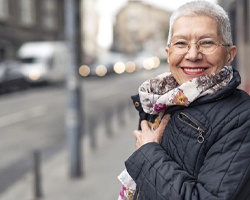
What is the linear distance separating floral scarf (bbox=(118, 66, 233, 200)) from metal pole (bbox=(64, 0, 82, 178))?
5.38 m

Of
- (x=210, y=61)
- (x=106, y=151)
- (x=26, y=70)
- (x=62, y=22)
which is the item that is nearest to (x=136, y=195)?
(x=210, y=61)

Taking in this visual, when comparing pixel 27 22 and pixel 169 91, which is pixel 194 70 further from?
pixel 27 22

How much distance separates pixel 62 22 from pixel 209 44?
5260 centimetres

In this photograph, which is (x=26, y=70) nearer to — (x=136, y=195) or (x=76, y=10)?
Answer: (x=76, y=10)

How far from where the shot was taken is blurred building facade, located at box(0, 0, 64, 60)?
121 ft

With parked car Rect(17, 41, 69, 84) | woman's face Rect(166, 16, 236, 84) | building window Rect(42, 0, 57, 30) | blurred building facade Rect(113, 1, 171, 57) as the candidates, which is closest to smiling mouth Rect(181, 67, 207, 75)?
woman's face Rect(166, 16, 236, 84)

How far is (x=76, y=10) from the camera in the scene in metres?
7.05

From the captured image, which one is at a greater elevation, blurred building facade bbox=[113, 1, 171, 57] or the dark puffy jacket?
blurred building facade bbox=[113, 1, 171, 57]

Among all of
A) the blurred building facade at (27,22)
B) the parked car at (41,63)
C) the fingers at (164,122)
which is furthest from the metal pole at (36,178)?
the blurred building facade at (27,22)

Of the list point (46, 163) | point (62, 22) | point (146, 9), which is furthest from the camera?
point (146, 9)

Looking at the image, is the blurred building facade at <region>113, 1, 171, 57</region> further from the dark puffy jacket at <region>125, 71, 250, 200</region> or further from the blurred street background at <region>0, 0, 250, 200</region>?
the dark puffy jacket at <region>125, 71, 250, 200</region>

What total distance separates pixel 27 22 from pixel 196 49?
42.4m

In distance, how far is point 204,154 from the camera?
4.98 feet

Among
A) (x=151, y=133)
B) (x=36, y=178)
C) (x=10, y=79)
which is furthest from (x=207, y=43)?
(x=10, y=79)
